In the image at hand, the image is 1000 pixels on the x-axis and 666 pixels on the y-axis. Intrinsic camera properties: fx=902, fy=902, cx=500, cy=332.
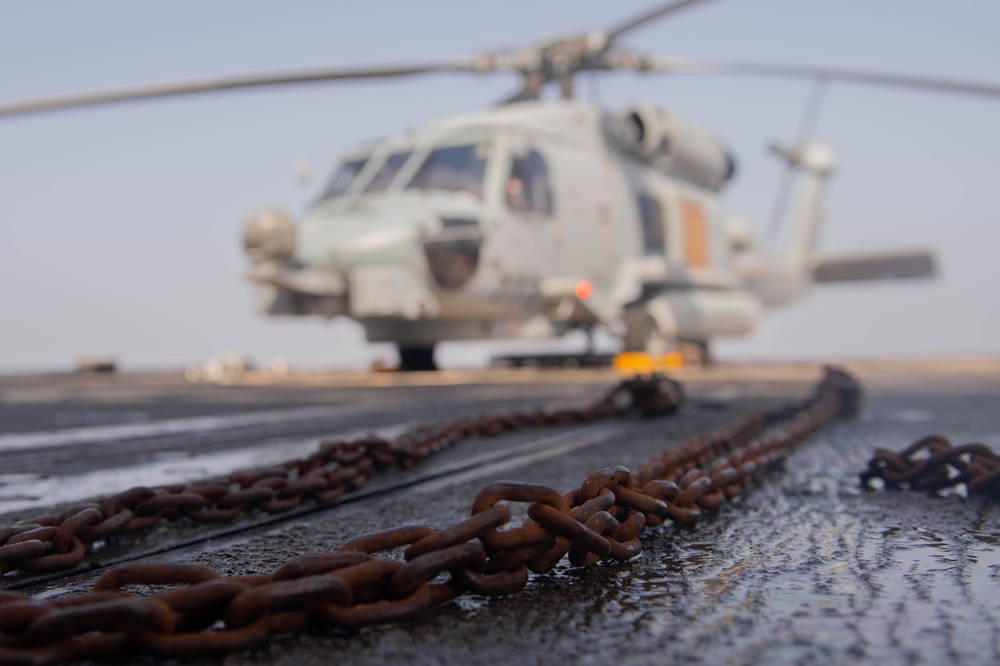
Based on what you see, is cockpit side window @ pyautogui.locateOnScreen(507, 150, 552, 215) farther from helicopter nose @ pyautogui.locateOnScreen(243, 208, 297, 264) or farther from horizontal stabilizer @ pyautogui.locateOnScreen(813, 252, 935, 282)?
horizontal stabilizer @ pyautogui.locateOnScreen(813, 252, 935, 282)

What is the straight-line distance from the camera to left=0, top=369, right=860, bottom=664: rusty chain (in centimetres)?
109

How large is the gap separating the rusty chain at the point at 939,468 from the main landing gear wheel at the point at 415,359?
35.2ft

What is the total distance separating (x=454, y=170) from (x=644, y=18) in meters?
3.04

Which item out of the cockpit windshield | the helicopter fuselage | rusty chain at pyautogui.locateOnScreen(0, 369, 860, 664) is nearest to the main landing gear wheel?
the helicopter fuselage

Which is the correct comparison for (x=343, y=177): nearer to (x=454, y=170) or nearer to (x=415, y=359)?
(x=454, y=170)

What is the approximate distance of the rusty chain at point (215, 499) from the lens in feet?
5.53

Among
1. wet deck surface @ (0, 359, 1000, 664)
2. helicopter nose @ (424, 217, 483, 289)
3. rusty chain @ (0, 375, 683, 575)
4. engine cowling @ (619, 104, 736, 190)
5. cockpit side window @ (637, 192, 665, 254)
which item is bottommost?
wet deck surface @ (0, 359, 1000, 664)

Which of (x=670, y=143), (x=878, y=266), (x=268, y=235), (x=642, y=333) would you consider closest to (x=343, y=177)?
(x=268, y=235)

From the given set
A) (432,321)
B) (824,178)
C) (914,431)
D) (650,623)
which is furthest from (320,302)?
(824,178)

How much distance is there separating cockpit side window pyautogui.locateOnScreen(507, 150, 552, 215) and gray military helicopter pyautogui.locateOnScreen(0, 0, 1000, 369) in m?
0.02

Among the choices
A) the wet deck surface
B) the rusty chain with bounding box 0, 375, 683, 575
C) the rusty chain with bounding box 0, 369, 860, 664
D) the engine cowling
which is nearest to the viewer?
the rusty chain with bounding box 0, 369, 860, 664

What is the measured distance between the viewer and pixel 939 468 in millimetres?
2369

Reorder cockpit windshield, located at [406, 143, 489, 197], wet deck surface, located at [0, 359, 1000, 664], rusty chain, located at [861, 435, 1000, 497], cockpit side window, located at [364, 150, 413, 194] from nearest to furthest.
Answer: wet deck surface, located at [0, 359, 1000, 664] < rusty chain, located at [861, 435, 1000, 497] < cockpit windshield, located at [406, 143, 489, 197] < cockpit side window, located at [364, 150, 413, 194]

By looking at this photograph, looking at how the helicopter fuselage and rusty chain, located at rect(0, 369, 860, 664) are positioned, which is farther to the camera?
the helicopter fuselage
